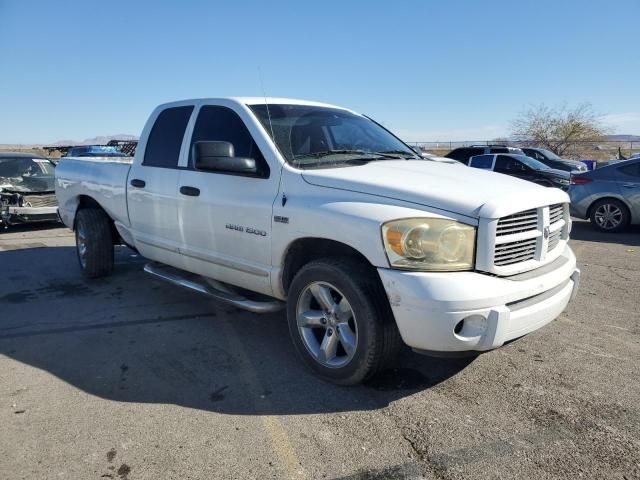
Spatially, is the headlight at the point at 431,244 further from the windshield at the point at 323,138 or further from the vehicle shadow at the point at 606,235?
the vehicle shadow at the point at 606,235

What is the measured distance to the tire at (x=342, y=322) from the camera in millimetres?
3084

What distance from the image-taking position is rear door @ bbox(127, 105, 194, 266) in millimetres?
4645

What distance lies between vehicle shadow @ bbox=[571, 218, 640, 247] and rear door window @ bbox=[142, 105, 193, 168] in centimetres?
732

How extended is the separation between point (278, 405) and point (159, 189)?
8.22 feet

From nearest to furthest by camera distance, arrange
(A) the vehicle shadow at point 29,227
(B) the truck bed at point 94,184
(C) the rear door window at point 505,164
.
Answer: (B) the truck bed at point 94,184 < (A) the vehicle shadow at point 29,227 < (C) the rear door window at point 505,164

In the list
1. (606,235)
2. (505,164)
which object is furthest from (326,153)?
(505,164)

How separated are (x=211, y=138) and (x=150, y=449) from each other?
2.62m

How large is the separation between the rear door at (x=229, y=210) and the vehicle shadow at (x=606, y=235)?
7211 millimetres

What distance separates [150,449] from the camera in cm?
271

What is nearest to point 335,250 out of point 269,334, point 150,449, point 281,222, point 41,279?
point 281,222

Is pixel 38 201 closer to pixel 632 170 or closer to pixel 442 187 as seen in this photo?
pixel 442 187

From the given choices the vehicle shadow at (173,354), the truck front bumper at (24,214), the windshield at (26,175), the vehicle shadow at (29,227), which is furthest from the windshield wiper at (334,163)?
the windshield at (26,175)

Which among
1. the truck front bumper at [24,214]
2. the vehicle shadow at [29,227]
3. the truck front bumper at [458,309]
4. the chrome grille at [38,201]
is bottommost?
the vehicle shadow at [29,227]

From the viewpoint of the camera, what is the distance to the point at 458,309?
277cm
